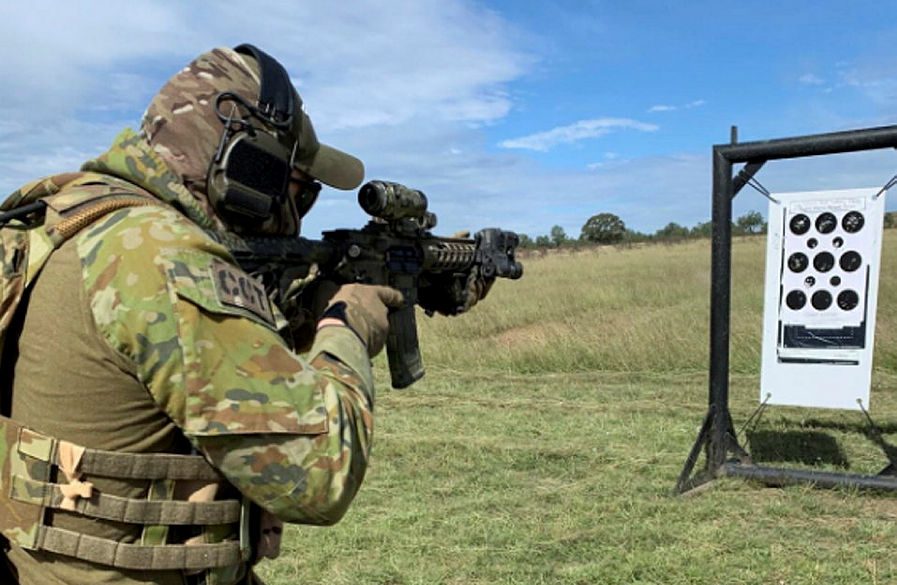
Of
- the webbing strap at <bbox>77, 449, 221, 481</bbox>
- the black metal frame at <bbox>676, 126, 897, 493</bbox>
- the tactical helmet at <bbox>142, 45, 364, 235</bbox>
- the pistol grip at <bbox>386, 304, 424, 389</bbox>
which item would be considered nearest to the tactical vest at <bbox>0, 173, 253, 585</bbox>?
the webbing strap at <bbox>77, 449, 221, 481</bbox>

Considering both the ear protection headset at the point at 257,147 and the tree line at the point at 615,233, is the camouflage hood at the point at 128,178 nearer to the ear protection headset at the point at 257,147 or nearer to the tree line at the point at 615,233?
the ear protection headset at the point at 257,147

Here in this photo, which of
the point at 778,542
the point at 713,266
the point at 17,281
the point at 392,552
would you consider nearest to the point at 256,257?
the point at 17,281

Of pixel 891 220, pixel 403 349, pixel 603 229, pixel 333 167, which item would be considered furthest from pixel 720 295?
pixel 603 229

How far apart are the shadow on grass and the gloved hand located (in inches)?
199

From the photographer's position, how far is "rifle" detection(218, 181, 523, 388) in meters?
2.33

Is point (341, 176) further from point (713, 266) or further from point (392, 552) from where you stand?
point (713, 266)

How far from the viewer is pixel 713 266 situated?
5.42m

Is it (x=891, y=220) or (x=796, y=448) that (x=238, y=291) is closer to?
(x=796, y=448)

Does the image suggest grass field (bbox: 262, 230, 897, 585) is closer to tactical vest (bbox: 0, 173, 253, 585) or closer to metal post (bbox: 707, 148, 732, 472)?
metal post (bbox: 707, 148, 732, 472)

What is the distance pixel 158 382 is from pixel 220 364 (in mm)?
Answer: 110

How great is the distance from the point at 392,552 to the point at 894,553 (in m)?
2.66

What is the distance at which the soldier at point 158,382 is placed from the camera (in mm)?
1362

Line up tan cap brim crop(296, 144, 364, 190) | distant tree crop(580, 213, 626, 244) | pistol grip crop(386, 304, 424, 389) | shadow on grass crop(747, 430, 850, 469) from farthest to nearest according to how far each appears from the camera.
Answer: distant tree crop(580, 213, 626, 244) < shadow on grass crop(747, 430, 850, 469) < pistol grip crop(386, 304, 424, 389) < tan cap brim crop(296, 144, 364, 190)

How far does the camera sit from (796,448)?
649cm
